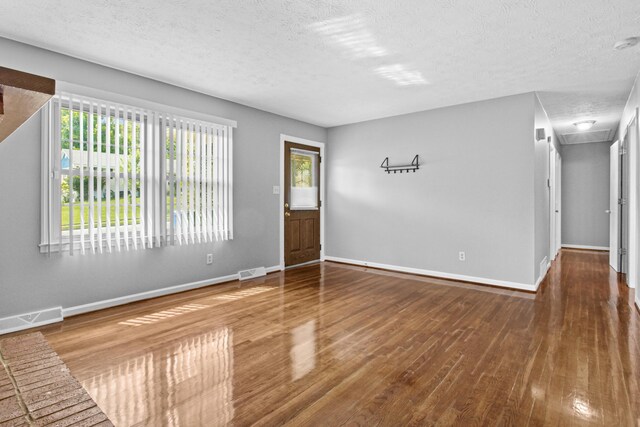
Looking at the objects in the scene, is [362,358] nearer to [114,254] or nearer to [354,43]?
[354,43]

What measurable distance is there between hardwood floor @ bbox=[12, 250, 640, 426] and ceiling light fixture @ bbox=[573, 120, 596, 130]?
3124 millimetres

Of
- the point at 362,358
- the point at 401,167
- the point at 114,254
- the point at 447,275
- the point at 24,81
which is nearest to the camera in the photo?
the point at 24,81

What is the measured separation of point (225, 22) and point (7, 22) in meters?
1.74

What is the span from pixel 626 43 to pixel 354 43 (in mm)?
2393

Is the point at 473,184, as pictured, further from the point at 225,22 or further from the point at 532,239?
the point at 225,22

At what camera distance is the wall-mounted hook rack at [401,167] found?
5398mm

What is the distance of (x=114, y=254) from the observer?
12.1 feet

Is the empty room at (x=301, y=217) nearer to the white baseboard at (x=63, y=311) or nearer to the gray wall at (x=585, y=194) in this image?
the white baseboard at (x=63, y=311)

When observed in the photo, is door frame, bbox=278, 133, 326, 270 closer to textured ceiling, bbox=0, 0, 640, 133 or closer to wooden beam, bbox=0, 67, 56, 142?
textured ceiling, bbox=0, 0, 640, 133

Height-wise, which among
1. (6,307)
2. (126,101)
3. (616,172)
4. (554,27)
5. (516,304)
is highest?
(554,27)

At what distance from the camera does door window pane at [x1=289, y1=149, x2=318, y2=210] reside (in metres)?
6.02

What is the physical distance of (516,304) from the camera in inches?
151

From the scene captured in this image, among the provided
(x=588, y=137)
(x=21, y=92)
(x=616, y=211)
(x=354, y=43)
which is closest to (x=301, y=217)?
(x=354, y=43)

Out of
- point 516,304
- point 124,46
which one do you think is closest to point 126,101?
point 124,46
